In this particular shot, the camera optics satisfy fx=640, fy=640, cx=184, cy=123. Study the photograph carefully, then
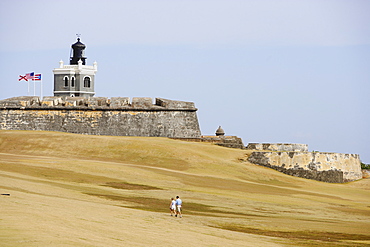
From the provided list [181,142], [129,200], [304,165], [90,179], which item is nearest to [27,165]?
[90,179]

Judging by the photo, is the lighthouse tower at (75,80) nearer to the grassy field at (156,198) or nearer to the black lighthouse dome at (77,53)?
the black lighthouse dome at (77,53)

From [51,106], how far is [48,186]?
31.6 m

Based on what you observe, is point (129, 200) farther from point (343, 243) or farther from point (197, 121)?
point (197, 121)

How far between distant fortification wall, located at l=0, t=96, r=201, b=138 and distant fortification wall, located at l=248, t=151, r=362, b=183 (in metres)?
10.2

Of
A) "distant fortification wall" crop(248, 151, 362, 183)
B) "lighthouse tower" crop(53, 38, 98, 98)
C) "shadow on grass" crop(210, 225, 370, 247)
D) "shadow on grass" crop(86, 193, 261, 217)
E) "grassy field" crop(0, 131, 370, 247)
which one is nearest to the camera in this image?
"grassy field" crop(0, 131, 370, 247)

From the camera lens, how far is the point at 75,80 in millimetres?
109875

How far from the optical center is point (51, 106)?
64.1 metres

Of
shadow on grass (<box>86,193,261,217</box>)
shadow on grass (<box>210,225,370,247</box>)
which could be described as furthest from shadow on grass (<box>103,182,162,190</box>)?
shadow on grass (<box>210,225,370,247</box>)

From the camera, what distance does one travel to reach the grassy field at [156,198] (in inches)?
839

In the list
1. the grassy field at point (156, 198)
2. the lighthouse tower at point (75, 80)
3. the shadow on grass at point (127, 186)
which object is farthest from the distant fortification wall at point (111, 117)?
the lighthouse tower at point (75, 80)

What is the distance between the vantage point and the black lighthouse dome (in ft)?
374

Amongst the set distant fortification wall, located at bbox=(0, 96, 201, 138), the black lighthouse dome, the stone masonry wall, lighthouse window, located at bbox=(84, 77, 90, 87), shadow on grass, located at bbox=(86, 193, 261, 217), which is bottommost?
shadow on grass, located at bbox=(86, 193, 261, 217)

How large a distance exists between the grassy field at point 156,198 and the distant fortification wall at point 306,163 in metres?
1.52

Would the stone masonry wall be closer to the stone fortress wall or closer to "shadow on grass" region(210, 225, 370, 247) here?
the stone fortress wall
